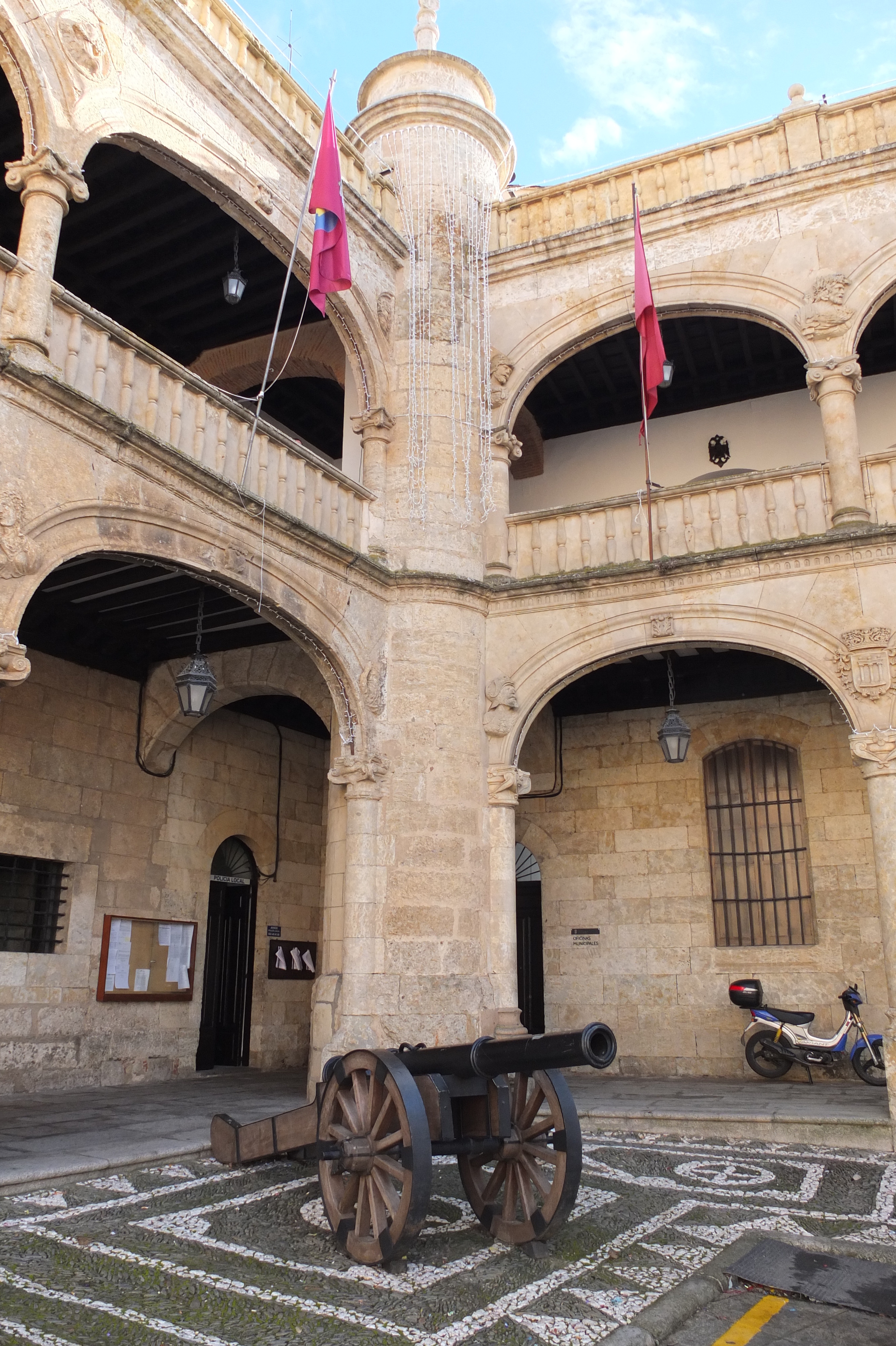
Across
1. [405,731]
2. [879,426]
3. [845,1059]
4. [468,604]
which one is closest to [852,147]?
[879,426]

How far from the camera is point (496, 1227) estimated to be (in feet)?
14.1

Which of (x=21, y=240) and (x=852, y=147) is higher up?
(x=852, y=147)

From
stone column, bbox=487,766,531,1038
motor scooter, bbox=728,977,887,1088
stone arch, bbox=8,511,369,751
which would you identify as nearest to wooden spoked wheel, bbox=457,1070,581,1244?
stone arch, bbox=8,511,369,751

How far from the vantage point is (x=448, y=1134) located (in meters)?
4.19

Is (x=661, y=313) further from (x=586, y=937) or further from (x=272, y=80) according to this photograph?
(x=586, y=937)

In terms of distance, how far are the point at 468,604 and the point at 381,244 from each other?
11.7ft

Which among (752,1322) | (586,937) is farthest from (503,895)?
(752,1322)

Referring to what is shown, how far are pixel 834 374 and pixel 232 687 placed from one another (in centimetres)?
597

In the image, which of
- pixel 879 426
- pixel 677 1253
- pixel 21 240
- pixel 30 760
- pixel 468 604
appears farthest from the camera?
pixel 879 426

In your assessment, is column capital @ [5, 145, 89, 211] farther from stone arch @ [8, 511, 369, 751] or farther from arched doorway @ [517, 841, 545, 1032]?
arched doorway @ [517, 841, 545, 1032]

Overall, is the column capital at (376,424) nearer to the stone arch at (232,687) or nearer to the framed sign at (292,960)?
the stone arch at (232,687)

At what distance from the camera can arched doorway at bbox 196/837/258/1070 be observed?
10828 millimetres

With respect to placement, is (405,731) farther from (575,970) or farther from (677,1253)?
(677,1253)

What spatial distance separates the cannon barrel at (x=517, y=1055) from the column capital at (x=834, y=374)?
640 centimetres
